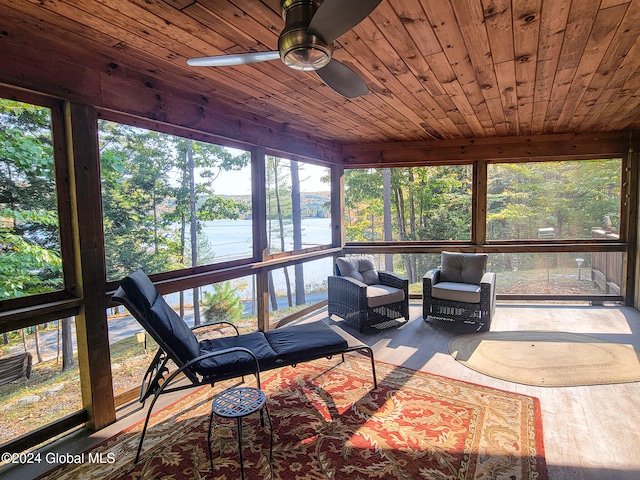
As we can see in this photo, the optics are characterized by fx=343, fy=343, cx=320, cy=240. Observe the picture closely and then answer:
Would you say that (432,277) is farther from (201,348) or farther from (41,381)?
(41,381)

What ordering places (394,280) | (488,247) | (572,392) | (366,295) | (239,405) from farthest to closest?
1. (488,247)
2. (394,280)
3. (366,295)
4. (572,392)
5. (239,405)

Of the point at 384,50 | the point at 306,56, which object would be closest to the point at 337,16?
the point at 306,56

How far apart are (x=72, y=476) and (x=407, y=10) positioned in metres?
3.24

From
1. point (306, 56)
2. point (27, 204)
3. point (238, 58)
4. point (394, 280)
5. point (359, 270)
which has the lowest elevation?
point (394, 280)

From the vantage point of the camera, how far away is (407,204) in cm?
588

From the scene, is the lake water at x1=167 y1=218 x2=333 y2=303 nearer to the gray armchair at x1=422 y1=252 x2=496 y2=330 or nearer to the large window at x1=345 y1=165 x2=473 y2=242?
the large window at x1=345 y1=165 x2=473 y2=242

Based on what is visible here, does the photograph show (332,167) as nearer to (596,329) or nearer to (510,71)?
(510,71)

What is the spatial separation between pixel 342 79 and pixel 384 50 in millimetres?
498

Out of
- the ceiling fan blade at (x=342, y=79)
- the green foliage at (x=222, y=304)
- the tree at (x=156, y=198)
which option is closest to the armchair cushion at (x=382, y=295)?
the green foliage at (x=222, y=304)

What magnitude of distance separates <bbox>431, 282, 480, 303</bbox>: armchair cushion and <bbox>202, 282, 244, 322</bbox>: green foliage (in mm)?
2548

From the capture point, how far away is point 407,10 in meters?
1.84

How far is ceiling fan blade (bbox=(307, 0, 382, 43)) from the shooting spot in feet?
4.38

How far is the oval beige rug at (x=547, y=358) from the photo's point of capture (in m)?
3.05

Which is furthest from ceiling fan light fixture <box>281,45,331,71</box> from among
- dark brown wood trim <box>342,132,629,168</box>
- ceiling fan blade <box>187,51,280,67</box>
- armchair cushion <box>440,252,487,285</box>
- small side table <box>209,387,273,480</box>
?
dark brown wood trim <box>342,132,629,168</box>
